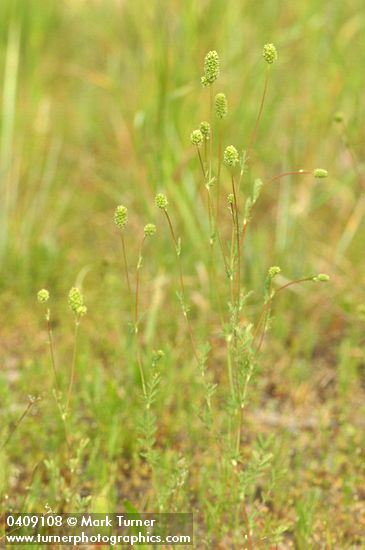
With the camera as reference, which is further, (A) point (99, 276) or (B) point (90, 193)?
(B) point (90, 193)

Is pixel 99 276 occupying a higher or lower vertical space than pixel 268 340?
higher

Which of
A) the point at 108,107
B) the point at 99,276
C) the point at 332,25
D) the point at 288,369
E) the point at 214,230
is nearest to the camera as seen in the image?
the point at 214,230

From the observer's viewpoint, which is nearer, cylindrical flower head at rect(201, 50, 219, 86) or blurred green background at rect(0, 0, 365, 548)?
cylindrical flower head at rect(201, 50, 219, 86)

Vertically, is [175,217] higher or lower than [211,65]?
higher

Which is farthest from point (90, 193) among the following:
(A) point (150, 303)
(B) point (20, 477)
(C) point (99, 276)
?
(B) point (20, 477)

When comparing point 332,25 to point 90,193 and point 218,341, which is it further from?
point 218,341

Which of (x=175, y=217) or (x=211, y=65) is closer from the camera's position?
(x=211, y=65)

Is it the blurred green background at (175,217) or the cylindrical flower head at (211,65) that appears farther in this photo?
the blurred green background at (175,217)

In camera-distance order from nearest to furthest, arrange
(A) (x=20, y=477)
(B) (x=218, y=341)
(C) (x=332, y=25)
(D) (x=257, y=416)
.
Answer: (A) (x=20, y=477) < (D) (x=257, y=416) < (B) (x=218, y=341) < (C) (x=332, y=25)
